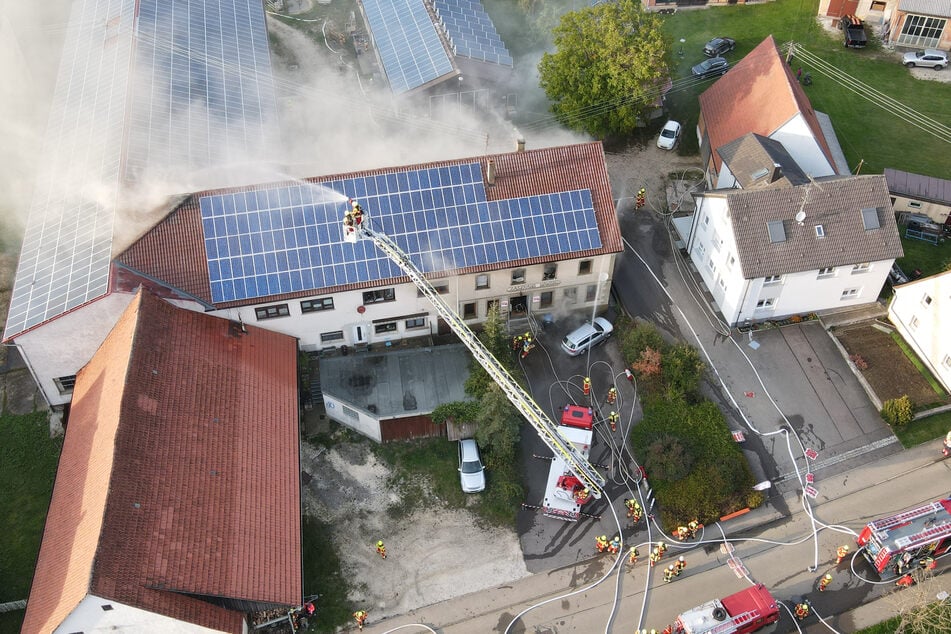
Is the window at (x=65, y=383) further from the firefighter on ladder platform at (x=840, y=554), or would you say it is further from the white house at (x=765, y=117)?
the white house at (x=765, y=117)

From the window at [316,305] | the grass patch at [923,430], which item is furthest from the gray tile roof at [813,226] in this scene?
the window at [316,305]

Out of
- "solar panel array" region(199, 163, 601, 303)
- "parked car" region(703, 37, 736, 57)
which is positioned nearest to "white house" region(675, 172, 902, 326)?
"solar panel array" region(199, 163, 601, 303)

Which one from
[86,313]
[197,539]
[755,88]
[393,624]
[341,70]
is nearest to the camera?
[197,539]

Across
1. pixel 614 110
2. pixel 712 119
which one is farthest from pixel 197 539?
pixel 712 119

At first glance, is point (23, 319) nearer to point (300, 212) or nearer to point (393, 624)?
point (300, 212)

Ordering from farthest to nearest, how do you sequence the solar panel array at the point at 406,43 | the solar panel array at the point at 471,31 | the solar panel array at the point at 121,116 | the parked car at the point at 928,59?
the parked car at the point at 928,59, the solar panel array at the point at 471,31, the solar panel array at the point at 406,43, the solar panel array at the point at 121,116

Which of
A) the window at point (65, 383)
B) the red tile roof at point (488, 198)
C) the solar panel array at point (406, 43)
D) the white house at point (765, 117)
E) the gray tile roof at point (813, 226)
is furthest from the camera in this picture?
the solar panel array at point (406, 43)
